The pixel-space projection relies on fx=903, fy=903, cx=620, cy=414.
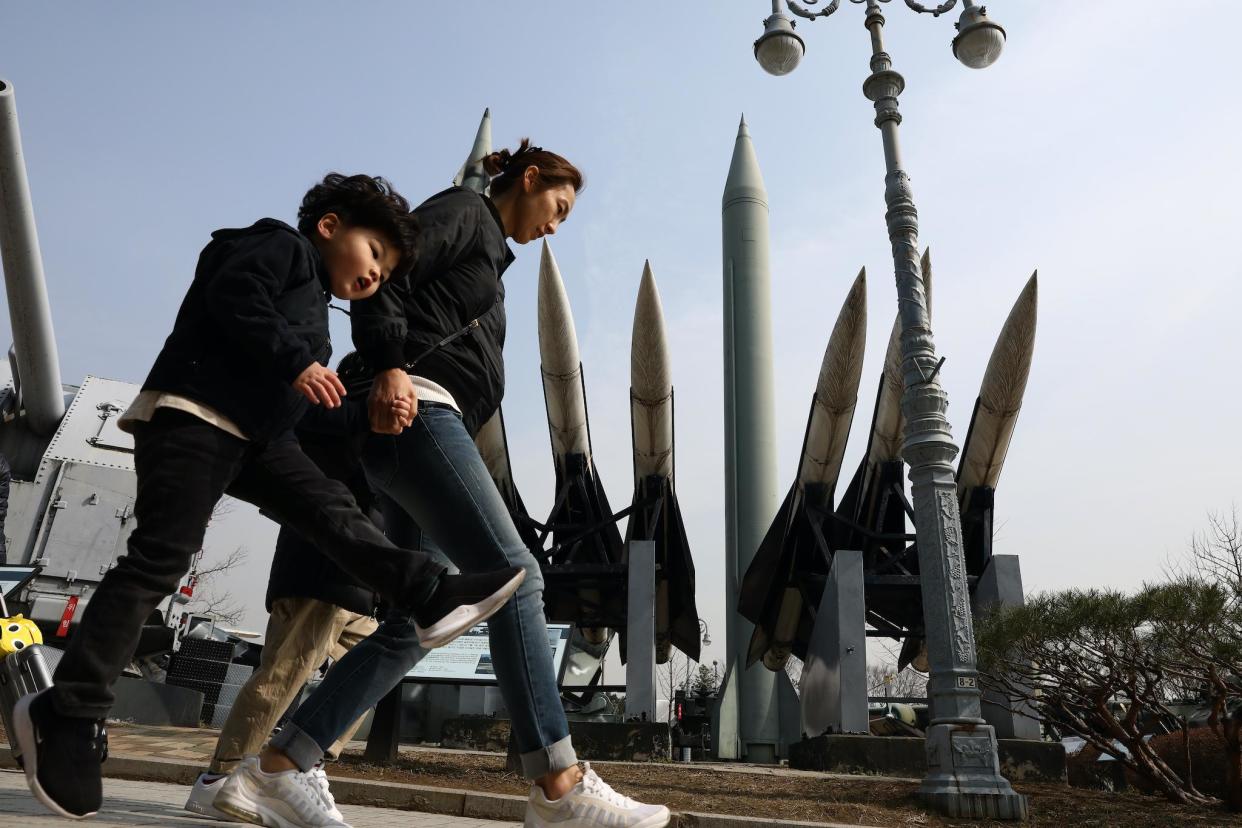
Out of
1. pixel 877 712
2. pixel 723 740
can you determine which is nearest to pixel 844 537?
pixel 723 740

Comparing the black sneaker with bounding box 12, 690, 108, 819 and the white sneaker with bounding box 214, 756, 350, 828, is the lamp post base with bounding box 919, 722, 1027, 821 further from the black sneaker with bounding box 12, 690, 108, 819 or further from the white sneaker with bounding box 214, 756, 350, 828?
the black sneaker with bounding box 12, 690, 108, 819

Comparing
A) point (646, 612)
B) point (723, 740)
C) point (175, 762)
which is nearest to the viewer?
point (175, 762)

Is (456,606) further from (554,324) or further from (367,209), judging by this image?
(554,324)

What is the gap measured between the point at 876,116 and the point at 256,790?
7.16 metres

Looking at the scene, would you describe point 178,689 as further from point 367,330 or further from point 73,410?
point 367,330

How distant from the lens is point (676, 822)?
12.4ft

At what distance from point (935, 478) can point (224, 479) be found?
17.9 ft

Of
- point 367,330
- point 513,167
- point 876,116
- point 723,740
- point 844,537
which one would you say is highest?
point 876,116

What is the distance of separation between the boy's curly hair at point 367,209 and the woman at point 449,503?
77mm

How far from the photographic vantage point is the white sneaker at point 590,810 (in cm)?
209

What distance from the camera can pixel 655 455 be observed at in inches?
625

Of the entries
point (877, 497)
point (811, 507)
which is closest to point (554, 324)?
point (811, 507)

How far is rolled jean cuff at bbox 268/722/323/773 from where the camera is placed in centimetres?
229

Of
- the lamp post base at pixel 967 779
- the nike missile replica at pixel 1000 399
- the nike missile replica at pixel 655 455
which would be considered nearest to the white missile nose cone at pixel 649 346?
the nike missile replica at pixel 655 455
